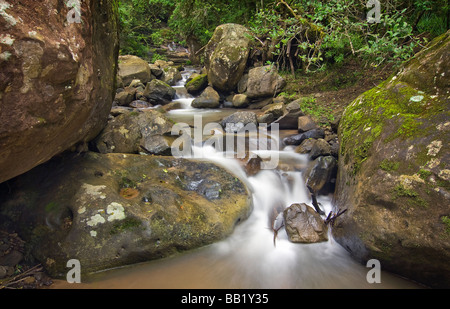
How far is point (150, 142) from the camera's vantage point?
4840mm

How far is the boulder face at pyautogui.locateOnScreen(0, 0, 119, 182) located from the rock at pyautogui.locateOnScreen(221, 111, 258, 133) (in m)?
4.57

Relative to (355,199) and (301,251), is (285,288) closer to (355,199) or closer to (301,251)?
(301,251)

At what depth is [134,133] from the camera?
15.4 feet

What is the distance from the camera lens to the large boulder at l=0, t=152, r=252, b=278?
2.80 m

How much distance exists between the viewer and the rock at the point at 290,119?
702 centimetres

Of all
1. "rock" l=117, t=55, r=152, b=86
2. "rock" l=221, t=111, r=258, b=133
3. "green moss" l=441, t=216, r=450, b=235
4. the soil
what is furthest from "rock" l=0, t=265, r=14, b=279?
"rock" l=117, t=55, r=152, b=86

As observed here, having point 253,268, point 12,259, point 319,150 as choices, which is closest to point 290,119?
point 319,150

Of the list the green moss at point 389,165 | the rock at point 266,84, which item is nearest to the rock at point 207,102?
the rock at point 266,84

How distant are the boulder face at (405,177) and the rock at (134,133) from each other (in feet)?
10.4

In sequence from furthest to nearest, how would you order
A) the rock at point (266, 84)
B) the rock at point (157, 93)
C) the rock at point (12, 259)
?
the rock at point (157, 93), the rock at point (266, 84), the rock at point (12, 259)

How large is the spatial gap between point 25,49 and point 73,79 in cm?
46

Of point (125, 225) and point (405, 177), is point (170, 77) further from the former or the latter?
point (405, 177)

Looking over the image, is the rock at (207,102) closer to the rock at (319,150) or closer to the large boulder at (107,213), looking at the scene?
the rock at (319,150)

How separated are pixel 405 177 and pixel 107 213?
3244mm
